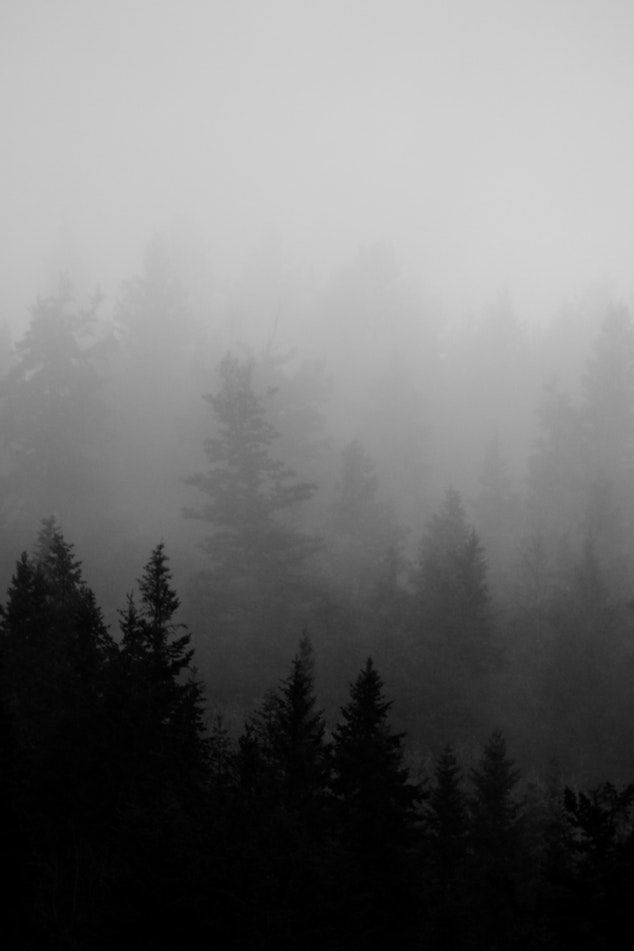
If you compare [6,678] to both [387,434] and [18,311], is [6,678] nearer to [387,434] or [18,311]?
[387,434]

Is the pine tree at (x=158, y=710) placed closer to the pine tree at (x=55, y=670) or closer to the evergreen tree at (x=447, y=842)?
the pine tree at (x=55, y=670)

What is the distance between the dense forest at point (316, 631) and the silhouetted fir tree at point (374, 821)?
0.16ft

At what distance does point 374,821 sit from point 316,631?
60.8 feet

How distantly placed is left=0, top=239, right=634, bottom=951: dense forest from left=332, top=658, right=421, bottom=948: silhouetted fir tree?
0.16 ft

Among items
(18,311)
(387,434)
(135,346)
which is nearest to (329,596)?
(387,434)

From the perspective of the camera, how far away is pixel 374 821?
1039 cm

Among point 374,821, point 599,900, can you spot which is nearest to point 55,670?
point 374,821

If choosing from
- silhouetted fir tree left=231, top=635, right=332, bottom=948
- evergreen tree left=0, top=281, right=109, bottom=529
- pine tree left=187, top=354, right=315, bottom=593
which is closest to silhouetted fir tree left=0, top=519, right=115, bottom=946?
silhouetted fir tree left=231, top=635, right=332, bottom=948

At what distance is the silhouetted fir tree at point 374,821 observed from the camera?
941cm

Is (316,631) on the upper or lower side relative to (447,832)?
upper

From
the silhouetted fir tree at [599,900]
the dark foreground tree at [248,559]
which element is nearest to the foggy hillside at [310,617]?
the silhouetted fir tree at [599,900]

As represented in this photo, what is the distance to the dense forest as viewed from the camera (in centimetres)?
778

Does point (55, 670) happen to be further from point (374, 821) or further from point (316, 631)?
point (316, 631)

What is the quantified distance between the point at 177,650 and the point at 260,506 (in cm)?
1504
